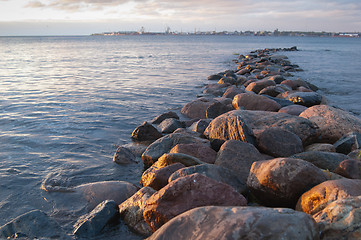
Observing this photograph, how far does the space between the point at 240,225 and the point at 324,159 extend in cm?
293

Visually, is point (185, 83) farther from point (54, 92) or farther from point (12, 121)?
point (12, 121)

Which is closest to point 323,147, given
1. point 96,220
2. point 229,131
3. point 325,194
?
point 229,131

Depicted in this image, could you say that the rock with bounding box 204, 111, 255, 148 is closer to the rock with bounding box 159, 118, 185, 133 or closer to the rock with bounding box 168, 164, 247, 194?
the rock with bounding box 168, 164, 247, 194

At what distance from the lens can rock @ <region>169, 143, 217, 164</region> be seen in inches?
202

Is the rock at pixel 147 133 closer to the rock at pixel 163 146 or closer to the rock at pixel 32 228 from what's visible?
the rock at pixel 163 146

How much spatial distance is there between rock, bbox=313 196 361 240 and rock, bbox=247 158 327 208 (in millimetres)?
841

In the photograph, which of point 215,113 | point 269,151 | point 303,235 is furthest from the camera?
point 215,113

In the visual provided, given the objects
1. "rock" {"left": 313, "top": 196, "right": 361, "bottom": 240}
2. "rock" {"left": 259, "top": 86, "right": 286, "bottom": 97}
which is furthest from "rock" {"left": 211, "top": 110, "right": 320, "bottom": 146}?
"rock" {"left": 259, "top": 86, "right": 286, "bottom": 97}

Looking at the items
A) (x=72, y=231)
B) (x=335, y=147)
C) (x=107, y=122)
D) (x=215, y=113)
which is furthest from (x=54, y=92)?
(x=335, y=147)

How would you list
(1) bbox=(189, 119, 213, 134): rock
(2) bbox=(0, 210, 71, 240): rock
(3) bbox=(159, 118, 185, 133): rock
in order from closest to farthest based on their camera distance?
(2) bbox=(0, 210, 71, 240): rock < (1) bbox=(189, 119, 213, 134): rock < (3) bbox=(159, 118, 185, 133): rock

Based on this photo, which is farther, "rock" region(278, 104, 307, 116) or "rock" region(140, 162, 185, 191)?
"rock" region(278, 104, 307, 116)

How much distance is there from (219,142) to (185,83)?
10959 millimetres

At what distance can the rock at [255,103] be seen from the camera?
852cm

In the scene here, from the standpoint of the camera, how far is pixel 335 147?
566 cm
